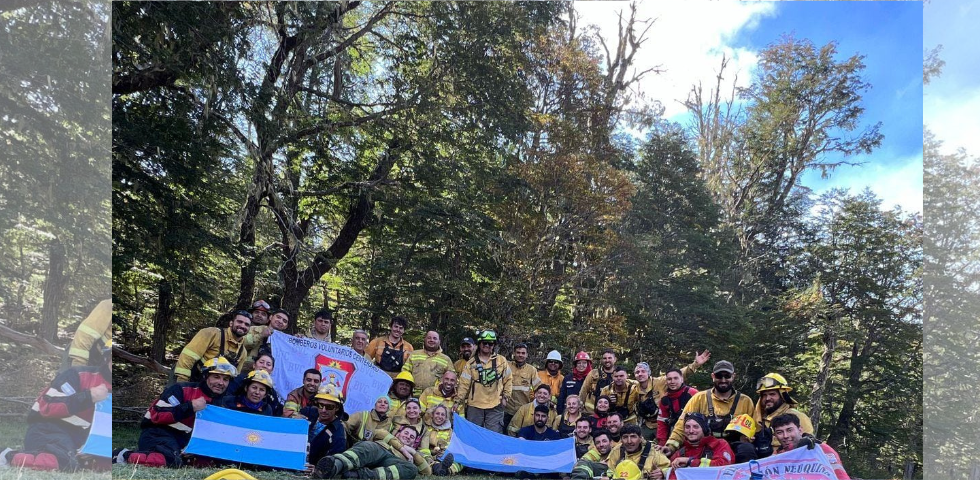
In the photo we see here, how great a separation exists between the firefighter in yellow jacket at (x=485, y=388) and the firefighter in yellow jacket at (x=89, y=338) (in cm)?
430

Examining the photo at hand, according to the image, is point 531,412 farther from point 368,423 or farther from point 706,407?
point 368,423

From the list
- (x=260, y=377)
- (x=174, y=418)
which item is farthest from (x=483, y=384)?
(x=174, y=418)

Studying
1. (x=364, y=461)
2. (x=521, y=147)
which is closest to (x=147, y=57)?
(x=364, y=461)

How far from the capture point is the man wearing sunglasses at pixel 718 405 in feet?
23.2

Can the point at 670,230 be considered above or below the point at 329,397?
above

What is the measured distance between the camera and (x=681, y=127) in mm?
23359

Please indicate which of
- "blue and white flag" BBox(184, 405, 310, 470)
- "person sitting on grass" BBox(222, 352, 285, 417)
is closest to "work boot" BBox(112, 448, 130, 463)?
"blue and white flag" BBox(184, 405, 310, 470)

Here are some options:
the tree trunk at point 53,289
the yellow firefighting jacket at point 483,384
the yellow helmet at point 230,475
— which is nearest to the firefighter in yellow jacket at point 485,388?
the yellow firefighting jacket at point 483,384

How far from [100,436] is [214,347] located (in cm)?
183

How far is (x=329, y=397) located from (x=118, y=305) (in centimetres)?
726

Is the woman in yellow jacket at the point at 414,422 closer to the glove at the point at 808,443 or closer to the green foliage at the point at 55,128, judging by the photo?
the glove at the point at 808,443

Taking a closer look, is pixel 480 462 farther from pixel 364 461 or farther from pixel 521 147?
pixel 521 147

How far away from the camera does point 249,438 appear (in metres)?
6.25

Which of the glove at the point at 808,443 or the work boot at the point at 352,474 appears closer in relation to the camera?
the glove at the point at 808,443
